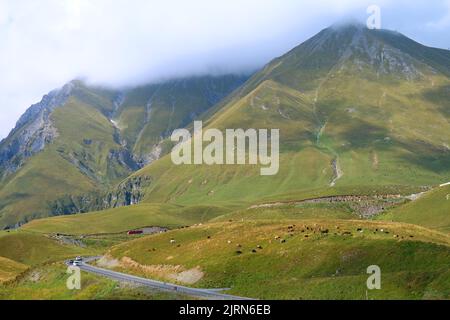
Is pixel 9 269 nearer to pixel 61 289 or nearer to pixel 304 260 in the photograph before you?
pixel 61 289

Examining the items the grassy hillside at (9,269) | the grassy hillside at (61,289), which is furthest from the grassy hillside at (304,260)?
the grassy hillside at (9,269)

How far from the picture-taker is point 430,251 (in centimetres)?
9269

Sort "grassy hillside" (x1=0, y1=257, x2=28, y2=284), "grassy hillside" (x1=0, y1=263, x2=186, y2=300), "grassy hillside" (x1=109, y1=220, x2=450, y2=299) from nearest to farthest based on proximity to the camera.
Answer: "grassy hillside" (x1=109, y1=220, x2=450, y2=299) → "grassy hillside" (x1=0, y1=263, x2=186, y2=300) → "grassy hillside" (x1=0, y1=257, x2=28, y2=284)

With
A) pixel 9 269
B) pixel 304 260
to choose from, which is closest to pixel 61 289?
pixel 304 260

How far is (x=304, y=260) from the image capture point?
99750mm

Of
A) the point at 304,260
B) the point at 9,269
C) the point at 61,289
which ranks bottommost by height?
the point at 61,289

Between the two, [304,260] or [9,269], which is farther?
[9,269]

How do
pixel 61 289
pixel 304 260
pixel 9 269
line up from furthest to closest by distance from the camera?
pixel 9 269, pixel 304 260, pixel 61 289

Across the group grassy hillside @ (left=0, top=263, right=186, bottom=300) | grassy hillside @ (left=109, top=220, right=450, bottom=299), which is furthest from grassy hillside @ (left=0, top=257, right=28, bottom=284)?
grassy hillside @ (left=109, top=220, right=450, bottom=299)

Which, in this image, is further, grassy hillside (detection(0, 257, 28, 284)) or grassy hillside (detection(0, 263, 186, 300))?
grassy hillside (detection(0, 257, 28, 284))

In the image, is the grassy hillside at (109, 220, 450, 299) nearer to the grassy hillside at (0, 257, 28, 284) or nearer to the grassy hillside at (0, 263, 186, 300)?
the grassy hillside at (0, 263, 186, 300)

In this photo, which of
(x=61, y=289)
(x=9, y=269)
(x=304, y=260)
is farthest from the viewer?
(x=9, y=269)

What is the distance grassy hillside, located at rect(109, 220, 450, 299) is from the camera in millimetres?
78750

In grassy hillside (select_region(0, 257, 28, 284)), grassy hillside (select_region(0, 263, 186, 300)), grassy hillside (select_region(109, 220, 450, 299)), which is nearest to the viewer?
grassy hillside (select_region(109, 220, 450, 299))
